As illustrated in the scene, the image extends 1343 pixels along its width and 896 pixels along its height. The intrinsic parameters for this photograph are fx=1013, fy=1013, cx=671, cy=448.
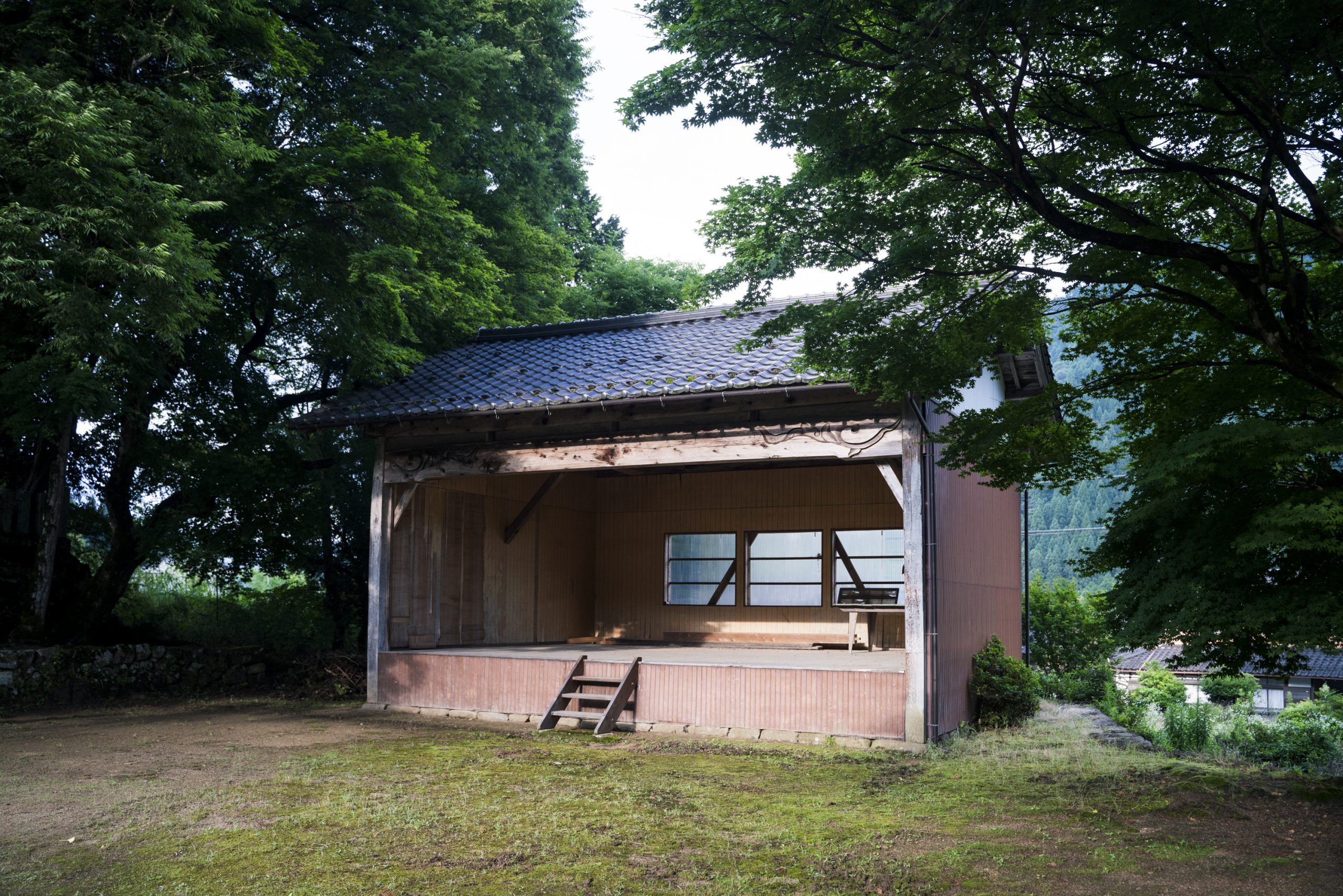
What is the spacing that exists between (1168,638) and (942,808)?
1.72 metres

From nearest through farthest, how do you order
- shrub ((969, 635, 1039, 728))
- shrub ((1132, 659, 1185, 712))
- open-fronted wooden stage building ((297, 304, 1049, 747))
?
open-fronted wooden stage building ((297, 304, 1049, 747))
shrub ((969, 635, 1039, 728))
shrub ((1132, 659, 1185, 712))

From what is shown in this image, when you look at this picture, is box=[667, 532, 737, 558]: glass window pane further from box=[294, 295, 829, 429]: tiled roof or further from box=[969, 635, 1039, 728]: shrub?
box=[969, 635, 1039, 728]: shrub

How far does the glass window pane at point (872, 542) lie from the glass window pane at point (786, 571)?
47cm

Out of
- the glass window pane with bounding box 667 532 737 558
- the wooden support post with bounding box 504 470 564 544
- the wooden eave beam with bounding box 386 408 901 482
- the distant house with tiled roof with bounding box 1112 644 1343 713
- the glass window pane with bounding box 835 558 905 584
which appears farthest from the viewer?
the distant house with tiled roof with bounding box 1112 644 1343 713

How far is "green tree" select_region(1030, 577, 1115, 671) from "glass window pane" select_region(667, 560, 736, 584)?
8.48 m

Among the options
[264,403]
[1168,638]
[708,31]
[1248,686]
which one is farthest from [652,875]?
[1248,686]

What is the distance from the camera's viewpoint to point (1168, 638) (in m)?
6.14

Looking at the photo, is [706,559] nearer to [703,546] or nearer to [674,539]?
[703,546]

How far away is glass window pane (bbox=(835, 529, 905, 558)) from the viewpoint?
13680 millimetres

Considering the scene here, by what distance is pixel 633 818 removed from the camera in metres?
5.84

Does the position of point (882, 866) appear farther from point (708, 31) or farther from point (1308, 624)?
point (708, 31)

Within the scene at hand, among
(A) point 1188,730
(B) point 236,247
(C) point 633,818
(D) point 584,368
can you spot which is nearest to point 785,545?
(D) point 584,368

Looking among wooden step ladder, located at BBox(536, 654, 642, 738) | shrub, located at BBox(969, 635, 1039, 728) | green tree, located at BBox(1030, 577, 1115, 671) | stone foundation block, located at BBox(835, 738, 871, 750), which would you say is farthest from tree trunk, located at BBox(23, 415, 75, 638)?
green tree, located at BBox(1030, 577, 1115, 671)

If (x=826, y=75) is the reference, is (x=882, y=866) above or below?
below
